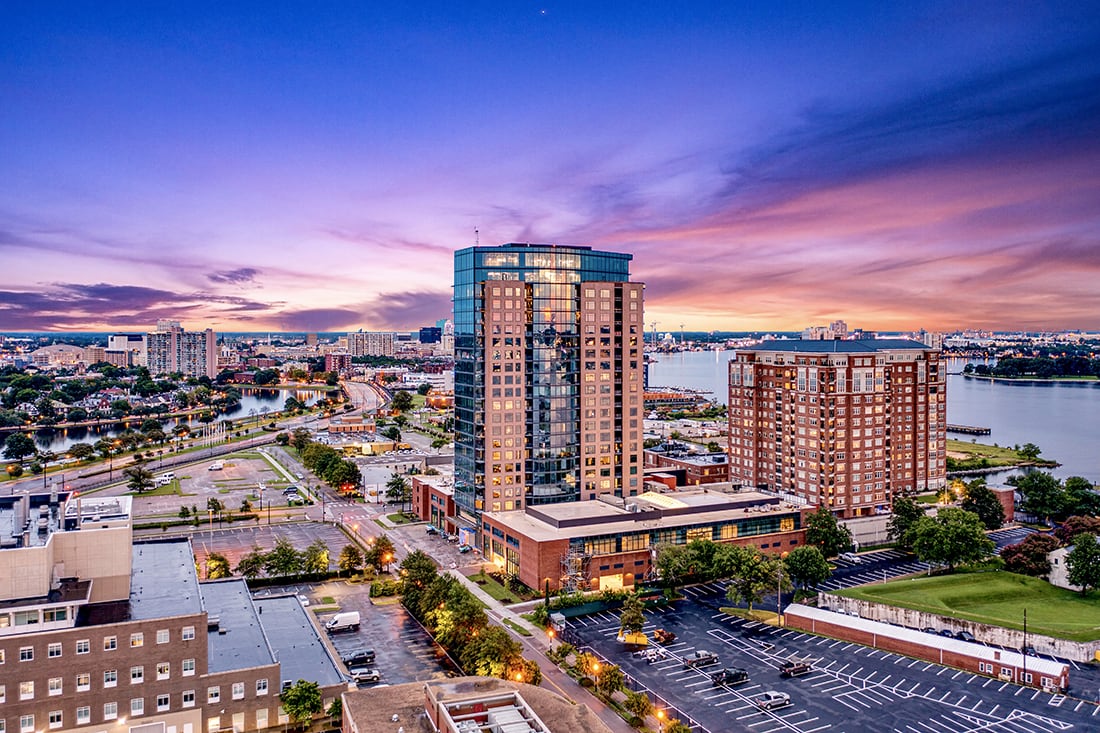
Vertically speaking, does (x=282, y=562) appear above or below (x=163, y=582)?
below

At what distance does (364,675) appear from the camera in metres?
36.3

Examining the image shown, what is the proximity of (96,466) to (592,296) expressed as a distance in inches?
3064

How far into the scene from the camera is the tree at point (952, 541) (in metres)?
52.0

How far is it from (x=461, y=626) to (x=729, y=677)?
517 inches

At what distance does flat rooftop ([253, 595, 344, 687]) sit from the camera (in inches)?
1325

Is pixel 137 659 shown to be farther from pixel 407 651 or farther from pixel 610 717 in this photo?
pixel 610 717

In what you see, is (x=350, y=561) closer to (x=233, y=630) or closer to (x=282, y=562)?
(x=282, y=562)

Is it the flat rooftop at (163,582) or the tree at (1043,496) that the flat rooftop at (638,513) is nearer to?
the flat rooftop at (163,582)

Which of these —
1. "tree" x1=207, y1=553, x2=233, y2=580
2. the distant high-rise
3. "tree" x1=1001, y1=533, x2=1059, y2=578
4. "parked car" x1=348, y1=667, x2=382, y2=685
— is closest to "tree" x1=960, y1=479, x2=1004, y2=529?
"tree" x1=1001, y1=533, x2=1059, y2=578

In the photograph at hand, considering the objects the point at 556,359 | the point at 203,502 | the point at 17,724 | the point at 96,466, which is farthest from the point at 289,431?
the point at 17,724

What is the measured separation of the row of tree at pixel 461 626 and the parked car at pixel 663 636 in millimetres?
7810

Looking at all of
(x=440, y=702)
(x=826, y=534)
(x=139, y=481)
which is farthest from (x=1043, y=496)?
(x=139, y=481)

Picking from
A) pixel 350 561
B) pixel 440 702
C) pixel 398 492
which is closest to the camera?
pixel 440 702

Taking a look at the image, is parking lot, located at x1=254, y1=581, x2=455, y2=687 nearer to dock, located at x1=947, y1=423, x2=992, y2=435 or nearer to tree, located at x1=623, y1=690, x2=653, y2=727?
tree, located at x1=623, y1=690, x2=653, y2=727
